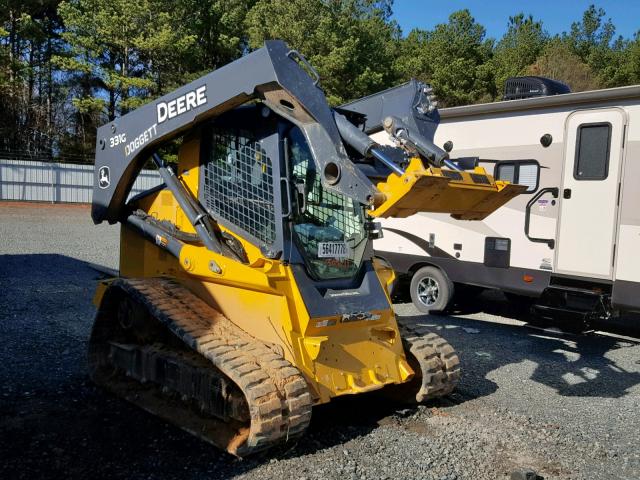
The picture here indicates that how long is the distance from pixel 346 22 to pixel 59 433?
3033 centimetres

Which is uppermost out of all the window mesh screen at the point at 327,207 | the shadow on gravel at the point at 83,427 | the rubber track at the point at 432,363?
the window mesh screen at the point at 327,207

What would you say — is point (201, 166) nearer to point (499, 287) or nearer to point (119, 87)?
point (499, 287)

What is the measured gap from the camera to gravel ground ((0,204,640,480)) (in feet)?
12.9

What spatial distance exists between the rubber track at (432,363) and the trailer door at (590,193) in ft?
11.3

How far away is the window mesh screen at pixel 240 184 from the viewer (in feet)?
14.8

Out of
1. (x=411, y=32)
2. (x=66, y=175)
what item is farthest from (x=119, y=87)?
(x=411, y=32)

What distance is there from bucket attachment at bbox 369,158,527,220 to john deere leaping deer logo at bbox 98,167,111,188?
277 centimetres

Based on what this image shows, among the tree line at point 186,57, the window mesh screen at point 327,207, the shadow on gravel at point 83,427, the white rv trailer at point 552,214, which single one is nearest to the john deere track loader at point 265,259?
the window mesh screen at point 327,207

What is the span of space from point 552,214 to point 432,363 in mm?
4079

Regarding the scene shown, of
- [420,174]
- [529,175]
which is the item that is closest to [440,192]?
[420,174]

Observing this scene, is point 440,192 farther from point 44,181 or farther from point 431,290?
point 44,181

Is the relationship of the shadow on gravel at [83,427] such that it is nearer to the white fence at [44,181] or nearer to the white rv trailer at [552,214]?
the white rv trailer at [552,214]

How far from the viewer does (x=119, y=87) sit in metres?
29.0

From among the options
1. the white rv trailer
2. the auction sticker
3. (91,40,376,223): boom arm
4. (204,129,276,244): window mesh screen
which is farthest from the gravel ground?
(91,40,376,223): boom arm
